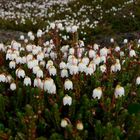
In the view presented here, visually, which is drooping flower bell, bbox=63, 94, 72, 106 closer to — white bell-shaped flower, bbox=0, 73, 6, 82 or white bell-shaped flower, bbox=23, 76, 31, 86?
white bell-shaped flower, bbox=23, 76, 31, 86

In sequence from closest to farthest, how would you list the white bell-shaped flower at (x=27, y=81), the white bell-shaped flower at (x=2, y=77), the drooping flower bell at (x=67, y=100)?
the drooping flower bell at (x=67, y=100) → the white bell-shaped flower at (x=27, y=81) → the white bell-shaped flower at (x=2, y=77)

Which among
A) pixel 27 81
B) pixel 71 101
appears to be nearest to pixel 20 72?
pixel 27 81

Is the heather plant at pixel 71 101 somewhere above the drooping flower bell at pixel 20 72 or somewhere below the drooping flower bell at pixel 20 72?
below

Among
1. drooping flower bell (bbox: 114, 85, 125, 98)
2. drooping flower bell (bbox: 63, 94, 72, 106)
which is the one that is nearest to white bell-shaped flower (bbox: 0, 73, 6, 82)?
drooping flower bell (bbox: 63, 94, 72, 106)

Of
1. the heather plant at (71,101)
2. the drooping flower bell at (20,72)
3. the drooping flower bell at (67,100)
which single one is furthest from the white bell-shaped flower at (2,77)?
the drooping flower bell at (67,100)

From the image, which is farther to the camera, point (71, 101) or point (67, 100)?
point (71, 101)

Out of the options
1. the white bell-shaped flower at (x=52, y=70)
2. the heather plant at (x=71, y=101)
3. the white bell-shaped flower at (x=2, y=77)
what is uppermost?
the white bell-shaped flower at (x=52, y=70)

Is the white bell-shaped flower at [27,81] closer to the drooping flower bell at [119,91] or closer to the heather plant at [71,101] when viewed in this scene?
the heather plant at [71,101]

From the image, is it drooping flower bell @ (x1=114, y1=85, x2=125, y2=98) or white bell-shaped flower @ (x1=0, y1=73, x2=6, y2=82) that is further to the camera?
white bell-shaped flower @ (x1=0, y1=73, x2=6, y2=82)

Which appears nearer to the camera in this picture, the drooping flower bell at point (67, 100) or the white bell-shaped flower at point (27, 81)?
the drooping flower bell at point (67, 100)

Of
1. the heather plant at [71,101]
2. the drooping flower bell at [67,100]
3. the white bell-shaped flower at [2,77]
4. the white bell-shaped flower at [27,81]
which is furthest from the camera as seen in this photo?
the white bell-shaped flower at [2,77]

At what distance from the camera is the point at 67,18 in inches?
928

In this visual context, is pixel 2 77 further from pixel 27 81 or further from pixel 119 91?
pixel 119 91

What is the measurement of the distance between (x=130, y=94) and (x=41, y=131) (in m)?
1.62
